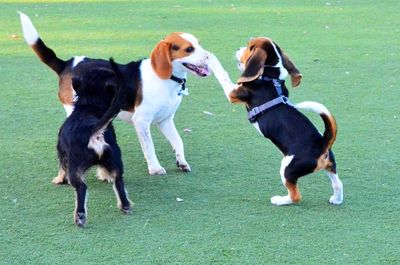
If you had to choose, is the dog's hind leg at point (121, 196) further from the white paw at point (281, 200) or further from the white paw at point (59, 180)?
the white paw at point (281, 200)

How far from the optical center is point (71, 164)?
13.1 ft

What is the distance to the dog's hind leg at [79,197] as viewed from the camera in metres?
3.88

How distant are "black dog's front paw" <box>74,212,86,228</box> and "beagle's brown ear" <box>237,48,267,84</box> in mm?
1216

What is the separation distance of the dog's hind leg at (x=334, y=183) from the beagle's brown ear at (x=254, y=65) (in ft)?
2.08

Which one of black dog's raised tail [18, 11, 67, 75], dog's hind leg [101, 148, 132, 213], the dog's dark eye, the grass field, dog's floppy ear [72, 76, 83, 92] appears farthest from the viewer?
black dog's raised tail [18, 11, 67, 75]

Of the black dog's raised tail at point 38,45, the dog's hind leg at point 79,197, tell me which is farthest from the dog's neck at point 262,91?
the black dog's raised tail at point 38,45

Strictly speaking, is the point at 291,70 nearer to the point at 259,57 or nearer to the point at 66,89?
the point at 259,57

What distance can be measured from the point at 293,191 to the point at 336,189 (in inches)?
10.3

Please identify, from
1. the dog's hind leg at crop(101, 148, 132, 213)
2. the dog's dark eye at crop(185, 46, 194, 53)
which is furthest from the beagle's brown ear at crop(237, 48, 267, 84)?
the dog's hind leg at crop(101, 148, 132, 213)

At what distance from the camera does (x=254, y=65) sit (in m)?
4.21

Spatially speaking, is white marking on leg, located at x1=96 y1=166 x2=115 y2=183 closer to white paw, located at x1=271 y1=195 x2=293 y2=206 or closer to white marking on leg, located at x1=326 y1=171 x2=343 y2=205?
white paw, located at x1=271 y1=195 x2=293 y2=206

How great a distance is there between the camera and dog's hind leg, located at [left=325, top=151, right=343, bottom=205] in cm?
407

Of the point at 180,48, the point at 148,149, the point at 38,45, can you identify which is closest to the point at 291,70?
the point at 180,48

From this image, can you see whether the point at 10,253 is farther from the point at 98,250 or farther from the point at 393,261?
the point at 393,261
